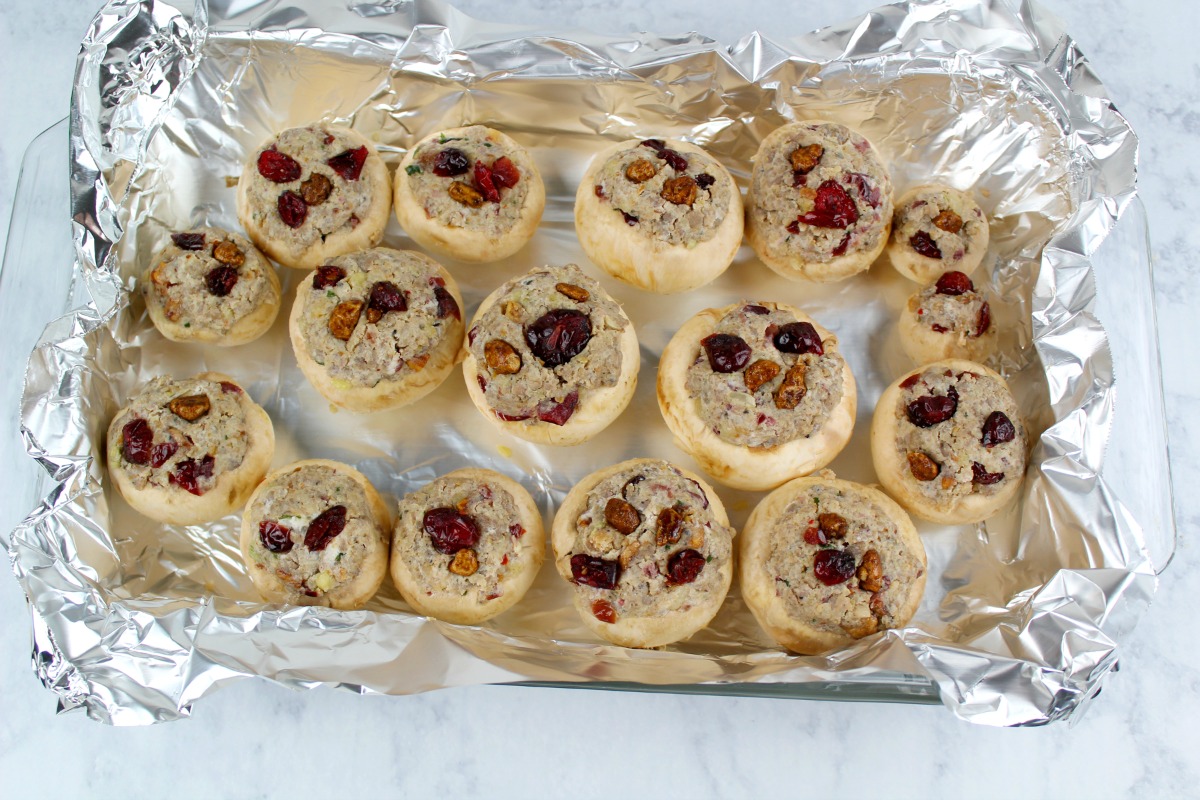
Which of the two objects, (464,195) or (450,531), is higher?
(464,195)

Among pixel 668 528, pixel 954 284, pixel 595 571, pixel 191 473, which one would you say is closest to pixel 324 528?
pixel 191 473

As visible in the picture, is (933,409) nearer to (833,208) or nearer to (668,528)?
(833,208)

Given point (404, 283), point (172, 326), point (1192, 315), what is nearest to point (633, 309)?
point (404, 283)

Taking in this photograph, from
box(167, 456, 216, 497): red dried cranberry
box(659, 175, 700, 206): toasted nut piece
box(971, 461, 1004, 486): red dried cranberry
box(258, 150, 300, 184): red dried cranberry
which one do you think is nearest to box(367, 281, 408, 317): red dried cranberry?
box(258, 150, 300, 184): red dried cranberry

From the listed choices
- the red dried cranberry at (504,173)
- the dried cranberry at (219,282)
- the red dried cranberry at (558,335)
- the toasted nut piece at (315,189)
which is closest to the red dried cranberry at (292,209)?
the toasted nut piece at (315,189)

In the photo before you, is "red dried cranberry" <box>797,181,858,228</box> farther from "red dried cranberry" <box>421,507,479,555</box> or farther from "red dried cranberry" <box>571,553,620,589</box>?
"red dried cranberry" <box>421,507,479,555</box>

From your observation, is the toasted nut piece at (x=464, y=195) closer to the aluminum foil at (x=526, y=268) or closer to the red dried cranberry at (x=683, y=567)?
the aluminum foil at (x=526, y=268)

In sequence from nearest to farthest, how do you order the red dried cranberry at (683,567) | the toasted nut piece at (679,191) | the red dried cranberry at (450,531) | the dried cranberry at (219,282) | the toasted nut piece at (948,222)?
the red dried cranberry at (683,567)
the red dried cranberry at (450,531)
the toasted nut piece at (679,191)
the dried cranberry at (219,282)
the toasted nut piece at (948,222)
